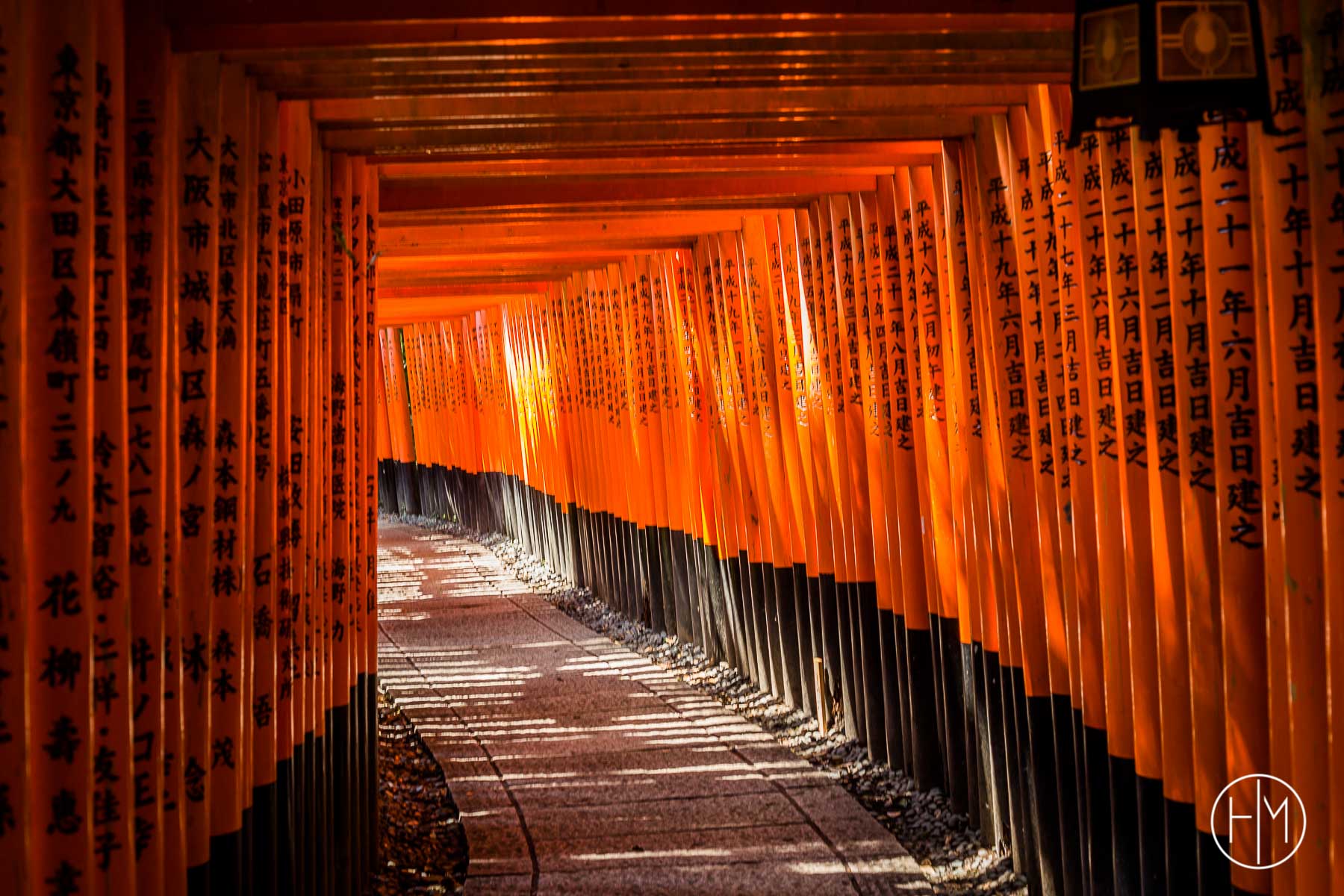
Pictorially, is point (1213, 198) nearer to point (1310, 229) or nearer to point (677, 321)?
point (1310, 229)

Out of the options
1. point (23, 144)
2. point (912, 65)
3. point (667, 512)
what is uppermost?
point (912, 65)

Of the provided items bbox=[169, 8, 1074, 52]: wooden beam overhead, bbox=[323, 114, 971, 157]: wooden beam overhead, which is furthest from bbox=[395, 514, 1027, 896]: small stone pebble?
bbox=[169, 8, 1074, 52]: wooden beam overhead

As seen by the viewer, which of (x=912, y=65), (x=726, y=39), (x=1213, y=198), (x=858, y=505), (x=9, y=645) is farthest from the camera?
(x=858, y=505)

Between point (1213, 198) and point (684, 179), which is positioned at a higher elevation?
point (684, 179)

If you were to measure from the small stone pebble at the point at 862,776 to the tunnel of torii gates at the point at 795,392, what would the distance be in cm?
16

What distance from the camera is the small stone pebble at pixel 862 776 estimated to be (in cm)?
649

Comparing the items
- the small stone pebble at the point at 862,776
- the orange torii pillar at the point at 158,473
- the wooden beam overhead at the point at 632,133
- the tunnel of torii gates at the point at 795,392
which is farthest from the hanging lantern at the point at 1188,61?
the small stone pebble at the point at 862,776

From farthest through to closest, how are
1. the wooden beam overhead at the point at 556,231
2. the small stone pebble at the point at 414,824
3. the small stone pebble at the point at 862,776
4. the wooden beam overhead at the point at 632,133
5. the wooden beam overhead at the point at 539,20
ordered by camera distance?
the wooden beam overhead at the point at 556,231 → the small stone pebble at the point at 414,824 → the small stone pebble at the point at 862,776 → the wooden beam overhead at the point at 632,133 → the wooden beam overhead at the point at 539,20

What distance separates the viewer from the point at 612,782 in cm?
819

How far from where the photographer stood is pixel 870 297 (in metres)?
7.76

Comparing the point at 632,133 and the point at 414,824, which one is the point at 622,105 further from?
the point at 414,824

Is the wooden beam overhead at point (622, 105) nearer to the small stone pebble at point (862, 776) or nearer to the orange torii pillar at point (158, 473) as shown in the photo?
the orange torii pillar at point (158, 473)

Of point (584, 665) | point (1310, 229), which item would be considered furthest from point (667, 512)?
point (1310, 229)

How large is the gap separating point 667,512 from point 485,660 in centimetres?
216
